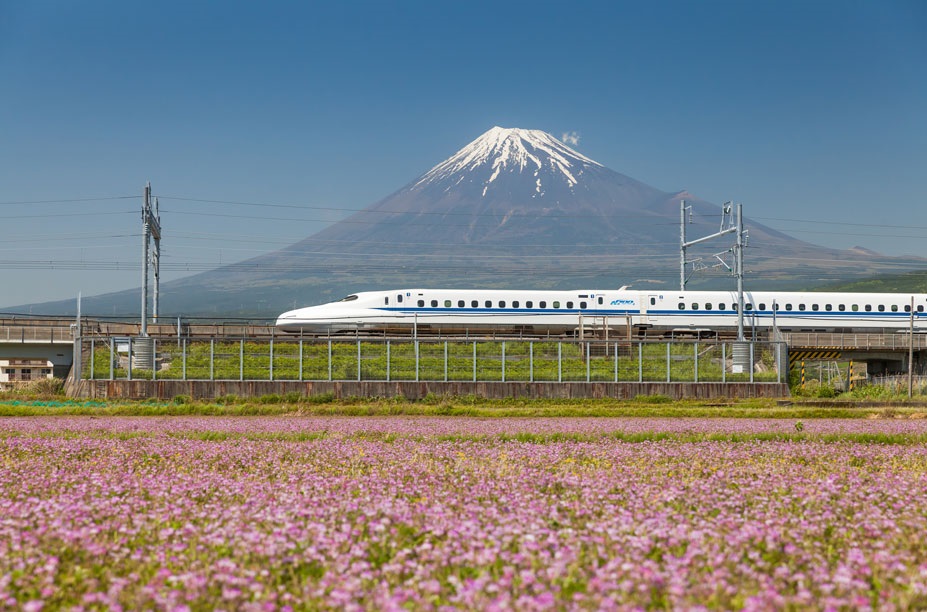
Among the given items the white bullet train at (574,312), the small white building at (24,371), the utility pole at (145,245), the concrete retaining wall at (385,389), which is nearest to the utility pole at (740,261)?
the white bullet train at (574,312)

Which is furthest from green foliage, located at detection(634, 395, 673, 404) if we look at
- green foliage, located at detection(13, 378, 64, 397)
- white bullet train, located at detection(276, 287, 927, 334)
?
green foliage, located at detection(13, 378, 64, 397)

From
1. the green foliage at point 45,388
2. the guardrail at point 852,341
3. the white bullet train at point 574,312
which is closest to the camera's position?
the green foliage at point 45,388

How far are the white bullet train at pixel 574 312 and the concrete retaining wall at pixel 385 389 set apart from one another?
1823cm

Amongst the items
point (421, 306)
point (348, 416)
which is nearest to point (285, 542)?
point (348, 416)

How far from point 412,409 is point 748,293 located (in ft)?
117

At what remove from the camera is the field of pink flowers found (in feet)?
18.7

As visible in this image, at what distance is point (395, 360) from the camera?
3834cm

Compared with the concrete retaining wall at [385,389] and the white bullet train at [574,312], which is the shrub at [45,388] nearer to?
the concrete retaining wall at [385,389]

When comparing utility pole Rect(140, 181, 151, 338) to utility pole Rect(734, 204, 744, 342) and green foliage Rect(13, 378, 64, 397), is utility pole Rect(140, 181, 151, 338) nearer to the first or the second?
green foliage Rect(13, 378, 64, 397)

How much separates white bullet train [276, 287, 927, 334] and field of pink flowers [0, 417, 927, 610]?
42954mm

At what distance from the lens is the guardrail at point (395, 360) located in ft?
124

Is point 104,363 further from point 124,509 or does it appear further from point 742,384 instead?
point 124,509

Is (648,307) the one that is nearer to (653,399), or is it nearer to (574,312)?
(574,312)

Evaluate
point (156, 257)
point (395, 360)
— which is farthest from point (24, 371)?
point (395, 360)
